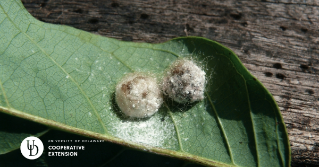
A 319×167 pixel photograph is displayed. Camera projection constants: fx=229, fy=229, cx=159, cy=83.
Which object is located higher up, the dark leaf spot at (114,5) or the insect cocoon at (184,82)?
the dark leaf spot at (114,5)

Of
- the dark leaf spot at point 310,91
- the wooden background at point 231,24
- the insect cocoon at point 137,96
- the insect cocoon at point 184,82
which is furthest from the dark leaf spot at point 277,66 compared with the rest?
the insect cocoon at point 137,96

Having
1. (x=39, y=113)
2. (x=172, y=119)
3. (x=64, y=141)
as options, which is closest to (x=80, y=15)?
(x=39, y=113)

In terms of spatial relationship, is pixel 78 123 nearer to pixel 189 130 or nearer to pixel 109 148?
pixel 109 148

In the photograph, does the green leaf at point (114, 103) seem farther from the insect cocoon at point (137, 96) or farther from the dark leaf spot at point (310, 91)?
the dark leaf spot at point (310, 91)

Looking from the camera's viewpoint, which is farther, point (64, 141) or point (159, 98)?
point (159, 98)

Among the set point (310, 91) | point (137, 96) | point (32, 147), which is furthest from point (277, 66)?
point (32, 147)
